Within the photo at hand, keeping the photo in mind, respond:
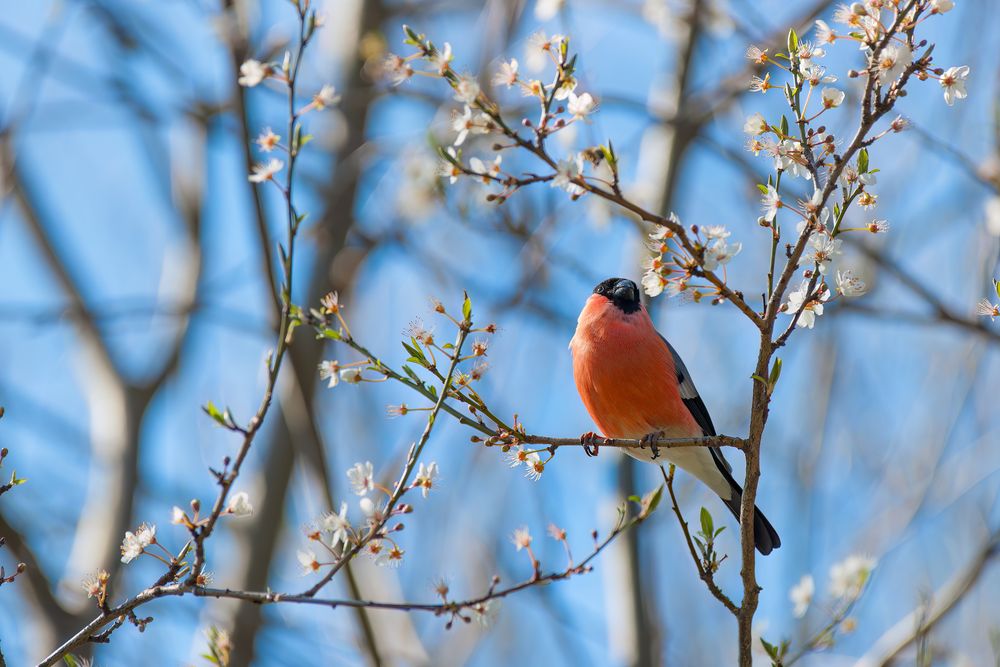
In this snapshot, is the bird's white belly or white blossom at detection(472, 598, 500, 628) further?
the bird's white belly

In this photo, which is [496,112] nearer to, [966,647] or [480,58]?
[480,58]

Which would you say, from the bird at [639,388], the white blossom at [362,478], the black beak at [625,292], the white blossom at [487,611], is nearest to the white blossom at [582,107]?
the white blossom at [362,478]

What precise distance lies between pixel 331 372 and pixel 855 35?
4.65 feet

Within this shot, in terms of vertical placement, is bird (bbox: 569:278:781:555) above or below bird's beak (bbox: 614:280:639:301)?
below

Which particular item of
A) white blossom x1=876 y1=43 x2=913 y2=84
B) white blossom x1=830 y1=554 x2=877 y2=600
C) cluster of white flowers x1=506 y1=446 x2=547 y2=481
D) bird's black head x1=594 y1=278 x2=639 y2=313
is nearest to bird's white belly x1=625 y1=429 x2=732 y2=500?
bird's black head x1=594 y1=278 x2=639 y2=313

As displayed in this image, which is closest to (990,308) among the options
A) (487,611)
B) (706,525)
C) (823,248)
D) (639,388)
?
(823,248)

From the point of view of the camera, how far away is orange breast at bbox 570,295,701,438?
3.96 m

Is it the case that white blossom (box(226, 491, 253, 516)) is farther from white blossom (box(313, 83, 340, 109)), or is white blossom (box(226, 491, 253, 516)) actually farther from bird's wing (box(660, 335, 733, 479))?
bird's wing (box(660, 335, 733, 479))

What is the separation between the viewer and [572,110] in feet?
7.34

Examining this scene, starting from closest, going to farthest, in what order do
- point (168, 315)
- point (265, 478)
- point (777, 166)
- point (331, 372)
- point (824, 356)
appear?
point (777, 166) → point (331, 372) → point (265, 478) → point (168, 315) → point (824, 356)

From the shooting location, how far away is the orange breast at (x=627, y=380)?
13.0ft

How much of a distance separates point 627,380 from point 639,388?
6 cm

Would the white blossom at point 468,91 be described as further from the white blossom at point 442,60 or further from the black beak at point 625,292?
the black beak at point 625,292

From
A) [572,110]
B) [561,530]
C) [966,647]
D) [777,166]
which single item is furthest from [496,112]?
[966,647]
